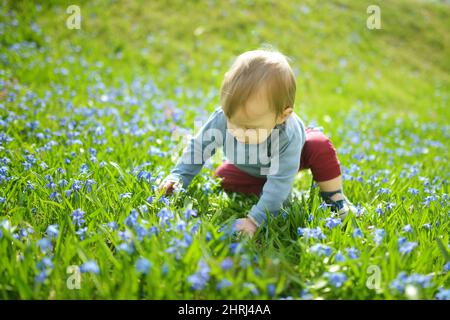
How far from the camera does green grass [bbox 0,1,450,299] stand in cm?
233

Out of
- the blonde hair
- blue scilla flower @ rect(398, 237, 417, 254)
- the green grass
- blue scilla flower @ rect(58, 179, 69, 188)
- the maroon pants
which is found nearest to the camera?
the green grass

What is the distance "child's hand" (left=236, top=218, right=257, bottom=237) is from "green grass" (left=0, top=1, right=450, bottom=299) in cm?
11

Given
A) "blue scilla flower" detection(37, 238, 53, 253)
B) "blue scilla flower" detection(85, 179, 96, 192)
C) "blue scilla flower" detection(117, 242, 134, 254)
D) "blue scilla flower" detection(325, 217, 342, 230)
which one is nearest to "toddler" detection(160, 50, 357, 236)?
"blue scilla flower" detection(325, 217, 342, 230)

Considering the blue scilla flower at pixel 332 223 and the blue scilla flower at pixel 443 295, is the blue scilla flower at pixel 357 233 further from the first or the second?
the blue scilla flower at pixel 443 295

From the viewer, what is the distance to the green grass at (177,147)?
233 cm

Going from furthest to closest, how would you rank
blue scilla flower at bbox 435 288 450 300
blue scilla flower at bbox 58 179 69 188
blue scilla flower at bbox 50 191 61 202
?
blue scilla flower at bbox 58 179 69 188, blue scilla flower at bbox 50 191 61 202, blue scilla flower at bbox 435 288 450 300

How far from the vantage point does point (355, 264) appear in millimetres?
2379

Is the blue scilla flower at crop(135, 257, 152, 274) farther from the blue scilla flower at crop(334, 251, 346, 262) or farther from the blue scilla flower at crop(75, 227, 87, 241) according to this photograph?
the blue scilla flower at crop(334, 251, 346, 262)

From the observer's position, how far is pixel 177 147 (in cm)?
464

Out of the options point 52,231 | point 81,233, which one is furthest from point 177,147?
point 52,231

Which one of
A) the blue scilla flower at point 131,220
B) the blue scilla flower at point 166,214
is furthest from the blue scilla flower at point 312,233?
the blue scilla flower at point 131,220

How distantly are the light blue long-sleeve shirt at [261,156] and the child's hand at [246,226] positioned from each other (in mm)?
42

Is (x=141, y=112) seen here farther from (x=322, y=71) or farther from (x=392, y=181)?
(x=322, y=71)
